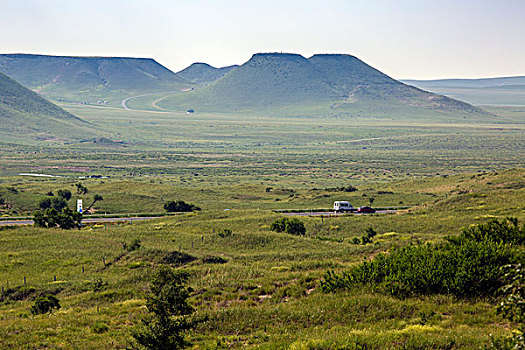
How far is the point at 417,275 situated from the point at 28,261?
30.7 metres

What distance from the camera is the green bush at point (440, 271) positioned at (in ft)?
60.2

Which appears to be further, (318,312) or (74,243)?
(74,243)

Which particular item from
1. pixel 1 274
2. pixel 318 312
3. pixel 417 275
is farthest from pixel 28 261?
pixel 417 275

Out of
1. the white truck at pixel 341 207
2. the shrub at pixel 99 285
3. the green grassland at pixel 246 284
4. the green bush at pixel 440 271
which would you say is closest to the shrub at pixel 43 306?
the green grassland at pixel 246 284

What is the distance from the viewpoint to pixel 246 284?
25.5 metres

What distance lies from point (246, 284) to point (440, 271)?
10.0 meters

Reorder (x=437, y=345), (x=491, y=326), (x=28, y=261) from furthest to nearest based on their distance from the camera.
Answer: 1. (x=28, y=261)
2. (x=491, y=326)
3. (x=437, y=345)

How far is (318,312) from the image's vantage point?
18.9 meters

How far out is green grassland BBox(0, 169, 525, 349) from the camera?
1666cm

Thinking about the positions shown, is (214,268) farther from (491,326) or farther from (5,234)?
(5,234)

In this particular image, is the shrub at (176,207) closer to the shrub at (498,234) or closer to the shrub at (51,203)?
the shrub at (51,203)

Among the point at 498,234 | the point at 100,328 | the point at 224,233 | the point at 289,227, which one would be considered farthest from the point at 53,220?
the point at 498,234

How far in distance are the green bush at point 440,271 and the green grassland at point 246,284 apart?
0.58 metres

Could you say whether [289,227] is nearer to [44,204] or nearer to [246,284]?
[246,284]
